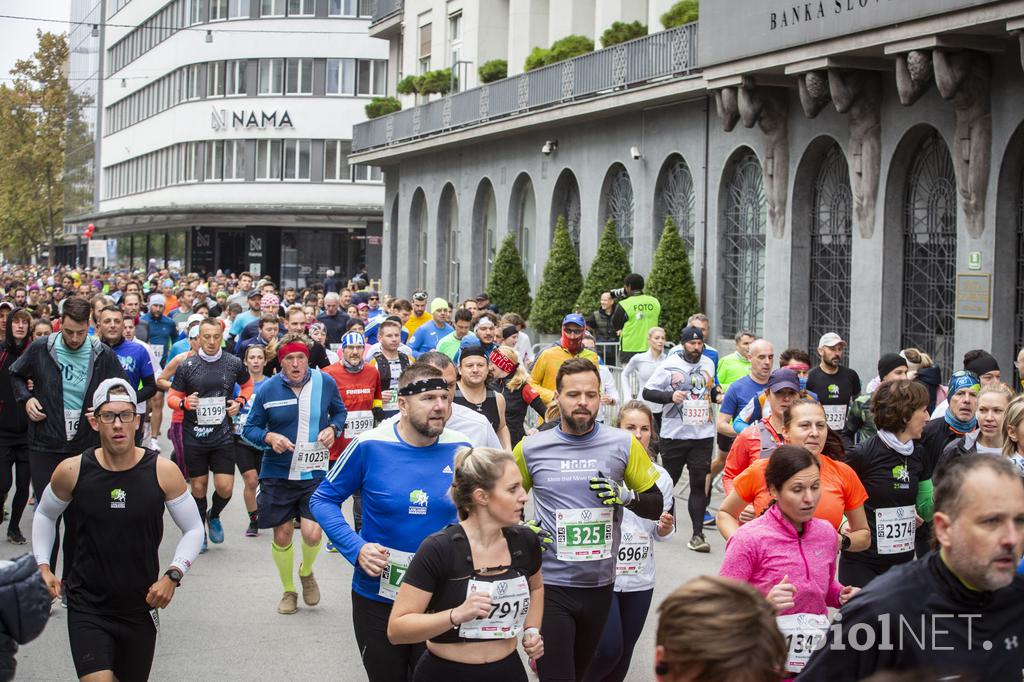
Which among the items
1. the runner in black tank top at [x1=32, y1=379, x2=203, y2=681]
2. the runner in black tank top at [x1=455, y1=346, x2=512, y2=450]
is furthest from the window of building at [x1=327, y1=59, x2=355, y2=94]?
the runner in black tank top at [x1=32, y1=379, x2=203, y2=681]

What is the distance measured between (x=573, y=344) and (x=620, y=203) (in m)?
16.0

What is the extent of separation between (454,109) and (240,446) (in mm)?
22153

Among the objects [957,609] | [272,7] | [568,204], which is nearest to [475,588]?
[957,609]

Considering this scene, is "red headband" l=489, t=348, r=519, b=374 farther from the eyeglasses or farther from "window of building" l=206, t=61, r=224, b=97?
"window of building" l=206, t=61, r=224, b=97

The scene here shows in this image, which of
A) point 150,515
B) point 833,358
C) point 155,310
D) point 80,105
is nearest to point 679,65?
point 155,310

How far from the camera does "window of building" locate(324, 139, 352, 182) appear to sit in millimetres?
60125

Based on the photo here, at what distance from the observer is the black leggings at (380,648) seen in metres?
6.45

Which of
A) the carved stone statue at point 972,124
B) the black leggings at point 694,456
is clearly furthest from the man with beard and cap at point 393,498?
the carved stone statue at point 972,124

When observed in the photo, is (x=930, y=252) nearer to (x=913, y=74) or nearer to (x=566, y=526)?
(x=913, y=74)

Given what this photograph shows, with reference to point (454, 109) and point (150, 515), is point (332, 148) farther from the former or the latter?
point (150, 515)

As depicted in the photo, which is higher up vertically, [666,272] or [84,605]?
[666,272]

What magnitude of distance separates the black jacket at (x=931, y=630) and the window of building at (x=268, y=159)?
58.5m

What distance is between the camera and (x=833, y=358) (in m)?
12.6

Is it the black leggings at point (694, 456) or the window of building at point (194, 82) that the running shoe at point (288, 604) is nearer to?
the black leggings at point (694, 456)
